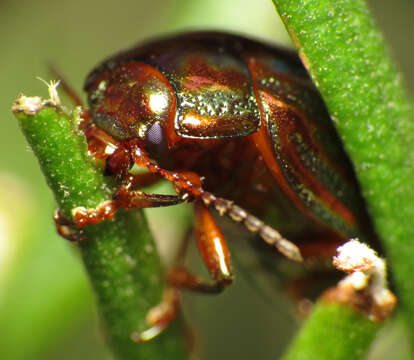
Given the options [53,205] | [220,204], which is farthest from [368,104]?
[53,205]

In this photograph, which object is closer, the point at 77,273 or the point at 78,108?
the point at 78,108

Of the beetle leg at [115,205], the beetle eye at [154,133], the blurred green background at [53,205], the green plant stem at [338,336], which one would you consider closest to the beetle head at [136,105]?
the beetle eye at [154,133]

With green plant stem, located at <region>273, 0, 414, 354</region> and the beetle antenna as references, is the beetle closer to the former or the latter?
the beetle antenna

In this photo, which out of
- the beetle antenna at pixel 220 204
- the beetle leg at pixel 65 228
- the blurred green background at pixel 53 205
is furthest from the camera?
the blurred green background at pixel 53 205

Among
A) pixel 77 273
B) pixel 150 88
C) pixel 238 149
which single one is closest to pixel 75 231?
pixel 150 88

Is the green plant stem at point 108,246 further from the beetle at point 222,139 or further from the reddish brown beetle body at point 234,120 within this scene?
the reddish brown beetle body at point 234,120

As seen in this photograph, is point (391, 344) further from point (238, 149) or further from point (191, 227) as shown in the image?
point (238, 149)
